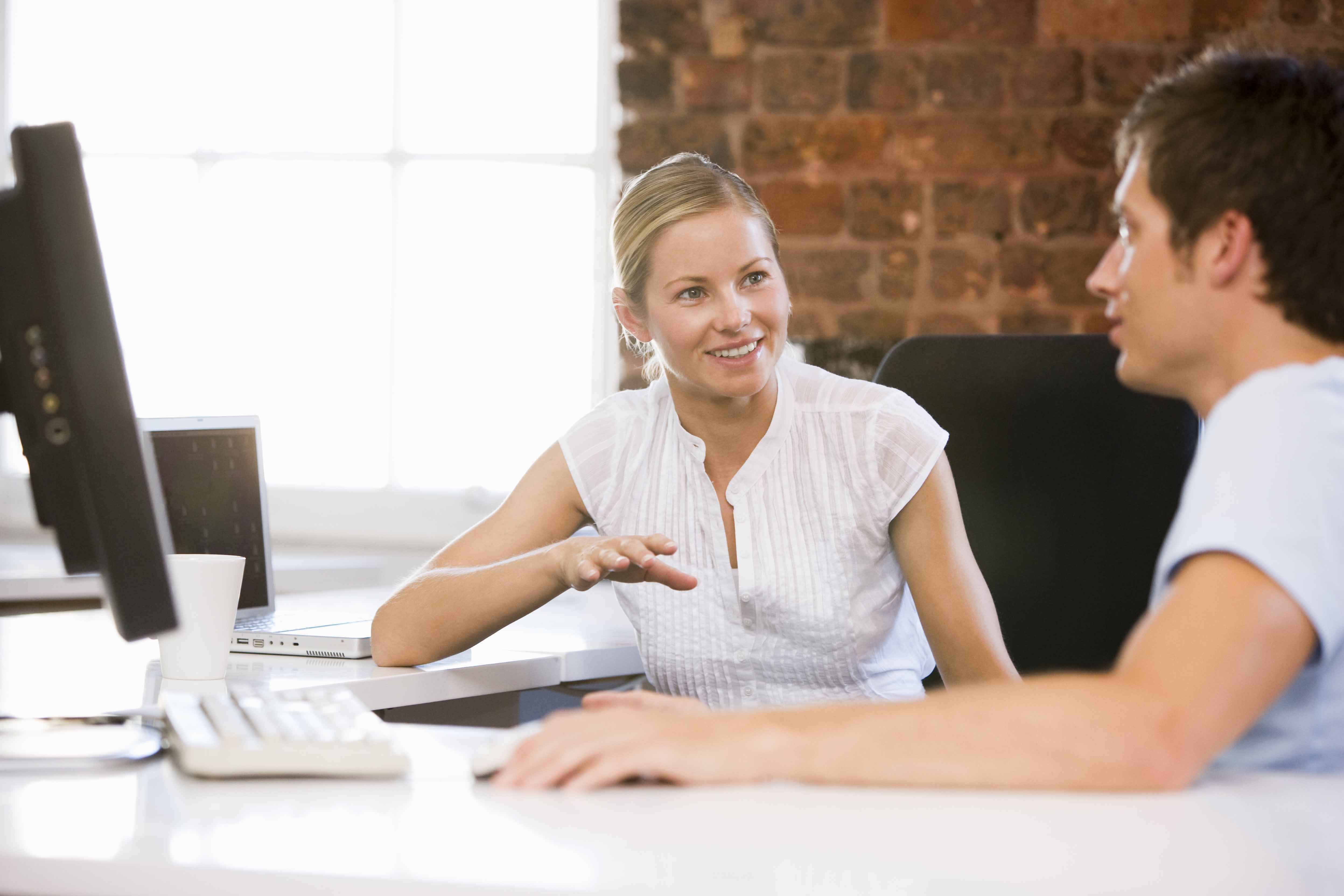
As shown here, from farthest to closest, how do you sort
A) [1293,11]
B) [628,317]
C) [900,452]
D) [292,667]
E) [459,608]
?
[1293,11]
[628,317]
[900,452]
[459,608]
[292,667]

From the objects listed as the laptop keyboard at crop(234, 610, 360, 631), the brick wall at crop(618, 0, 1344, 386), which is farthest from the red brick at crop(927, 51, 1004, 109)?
the laptop keyboard at crop(234, 610, 360, 631)

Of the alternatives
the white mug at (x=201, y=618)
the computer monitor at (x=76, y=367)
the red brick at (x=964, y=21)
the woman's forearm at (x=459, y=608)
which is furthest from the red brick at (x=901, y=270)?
the computer monitor at (x=76, y=367)

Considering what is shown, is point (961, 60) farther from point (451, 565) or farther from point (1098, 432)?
point (451, 565)

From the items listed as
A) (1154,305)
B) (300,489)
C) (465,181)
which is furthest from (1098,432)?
(300,489)

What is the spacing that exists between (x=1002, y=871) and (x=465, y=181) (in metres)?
2.70

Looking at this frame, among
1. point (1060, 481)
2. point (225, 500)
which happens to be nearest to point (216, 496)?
point (225, 500)

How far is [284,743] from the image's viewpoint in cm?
80

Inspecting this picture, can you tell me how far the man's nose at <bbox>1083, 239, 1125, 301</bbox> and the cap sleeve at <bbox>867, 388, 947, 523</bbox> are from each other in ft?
1.94

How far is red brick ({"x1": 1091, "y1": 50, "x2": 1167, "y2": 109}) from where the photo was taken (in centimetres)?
242

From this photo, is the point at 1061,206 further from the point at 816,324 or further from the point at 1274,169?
the point at 1274,169

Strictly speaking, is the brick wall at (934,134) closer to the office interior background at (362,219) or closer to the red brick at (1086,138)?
the red brick at (1086,138)

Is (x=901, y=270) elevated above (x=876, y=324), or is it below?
above

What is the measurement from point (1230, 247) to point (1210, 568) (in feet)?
0.84

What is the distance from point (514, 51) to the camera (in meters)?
3.05
